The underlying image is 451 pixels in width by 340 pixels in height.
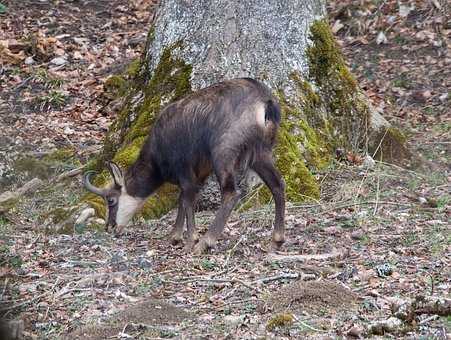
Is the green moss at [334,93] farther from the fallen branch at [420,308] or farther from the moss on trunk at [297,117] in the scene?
the fallen branch at [420,308]

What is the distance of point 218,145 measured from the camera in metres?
7.29

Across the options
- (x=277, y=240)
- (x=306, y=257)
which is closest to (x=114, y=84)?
(x=277, y=240)

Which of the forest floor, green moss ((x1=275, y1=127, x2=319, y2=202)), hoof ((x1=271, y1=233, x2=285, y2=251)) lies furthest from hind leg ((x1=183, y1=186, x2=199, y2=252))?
green moss ((x1=275, y1=127, x2=319, y2=202))

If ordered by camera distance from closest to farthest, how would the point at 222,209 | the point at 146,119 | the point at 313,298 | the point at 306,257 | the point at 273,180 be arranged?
the point at 313,298 → the point at 306,257 → the point at 222,209 → the point at 273,180 → the point at 146,119

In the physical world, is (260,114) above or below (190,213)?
above

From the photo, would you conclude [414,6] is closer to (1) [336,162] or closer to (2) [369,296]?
(1) [336,162]

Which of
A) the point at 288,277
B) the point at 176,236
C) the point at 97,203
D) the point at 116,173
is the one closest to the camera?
the point at 288,277

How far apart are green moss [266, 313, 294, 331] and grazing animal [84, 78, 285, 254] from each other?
174 cm

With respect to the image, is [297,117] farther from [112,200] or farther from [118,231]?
[118,231]

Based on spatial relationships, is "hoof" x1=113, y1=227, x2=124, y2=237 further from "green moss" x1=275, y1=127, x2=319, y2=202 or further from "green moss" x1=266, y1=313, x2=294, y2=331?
"green moss" x1=266, y1=313, x2=294, y2=331

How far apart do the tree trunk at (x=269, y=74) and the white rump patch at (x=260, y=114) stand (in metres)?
1.42

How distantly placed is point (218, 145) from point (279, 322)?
7.13 feet

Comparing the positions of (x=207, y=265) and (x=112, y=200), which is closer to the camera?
(x=207, y=265)

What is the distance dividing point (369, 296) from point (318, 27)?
4.36 metres
